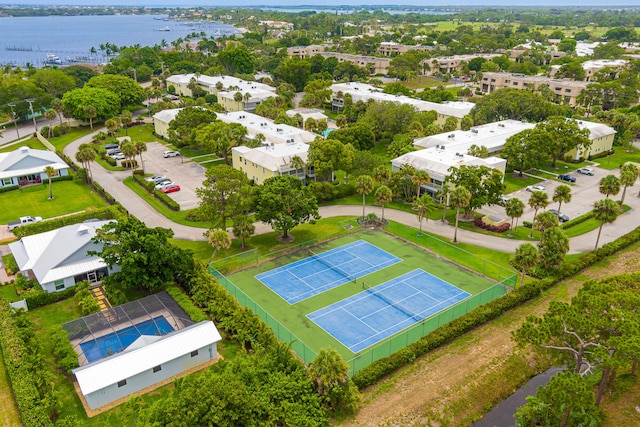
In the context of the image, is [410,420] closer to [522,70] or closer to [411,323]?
[411,323]

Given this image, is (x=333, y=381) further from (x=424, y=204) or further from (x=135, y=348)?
(x=424, y=204)

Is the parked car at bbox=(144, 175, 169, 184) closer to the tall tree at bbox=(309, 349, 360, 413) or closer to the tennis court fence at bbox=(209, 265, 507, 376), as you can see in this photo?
the tennis court fence at bbox=(209, 265, 507, 376)

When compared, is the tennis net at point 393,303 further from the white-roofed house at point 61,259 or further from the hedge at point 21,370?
the hedge at point 21,370

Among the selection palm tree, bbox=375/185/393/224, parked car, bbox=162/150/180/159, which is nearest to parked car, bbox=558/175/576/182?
palm tree, bbox=375/185/393/224

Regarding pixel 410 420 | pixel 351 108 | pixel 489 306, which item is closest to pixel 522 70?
pixel 351 108

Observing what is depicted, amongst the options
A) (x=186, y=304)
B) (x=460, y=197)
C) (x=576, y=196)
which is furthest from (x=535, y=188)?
(x=186, y=304)

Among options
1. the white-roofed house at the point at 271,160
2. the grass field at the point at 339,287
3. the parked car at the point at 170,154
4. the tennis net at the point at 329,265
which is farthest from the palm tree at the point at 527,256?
the parked car at the point at 170,154

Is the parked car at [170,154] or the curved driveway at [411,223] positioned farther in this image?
the parked car at [170,154]
